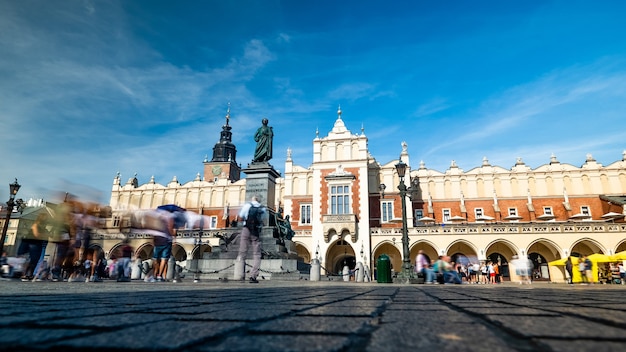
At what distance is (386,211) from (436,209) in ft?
15.6

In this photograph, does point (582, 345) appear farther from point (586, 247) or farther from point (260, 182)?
point (586, 247)

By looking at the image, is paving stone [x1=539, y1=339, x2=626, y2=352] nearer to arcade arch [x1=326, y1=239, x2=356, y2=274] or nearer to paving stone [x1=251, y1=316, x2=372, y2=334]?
paving stone [x1=251, y1=316, x2=372, y2=334]

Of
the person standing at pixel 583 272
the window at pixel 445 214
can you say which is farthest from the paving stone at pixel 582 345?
the window at pixel 445 214

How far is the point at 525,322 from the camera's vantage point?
1.49 metres

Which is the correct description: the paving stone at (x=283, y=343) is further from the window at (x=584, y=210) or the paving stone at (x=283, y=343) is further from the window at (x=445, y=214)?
the window at (x=584, y=210)

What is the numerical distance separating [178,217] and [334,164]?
862 inches

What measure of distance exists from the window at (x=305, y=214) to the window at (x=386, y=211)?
6.49m

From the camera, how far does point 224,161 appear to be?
56906mm

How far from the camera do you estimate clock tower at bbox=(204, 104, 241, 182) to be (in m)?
56.2

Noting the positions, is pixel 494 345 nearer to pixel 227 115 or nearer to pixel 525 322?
pixel 525 322

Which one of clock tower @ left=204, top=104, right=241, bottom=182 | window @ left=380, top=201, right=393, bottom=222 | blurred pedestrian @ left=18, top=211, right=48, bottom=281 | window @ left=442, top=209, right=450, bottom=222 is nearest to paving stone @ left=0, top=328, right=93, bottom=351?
blurred pedestrian @ left=18, top=211, right=48, bottom=281

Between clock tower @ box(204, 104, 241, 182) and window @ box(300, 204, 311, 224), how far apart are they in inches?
958

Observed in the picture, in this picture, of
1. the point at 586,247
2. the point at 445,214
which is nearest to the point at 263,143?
the point at 445,214

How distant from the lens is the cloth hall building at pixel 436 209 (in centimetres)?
2681
